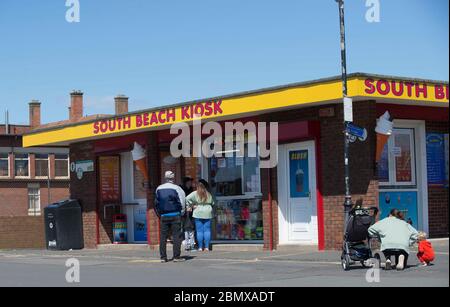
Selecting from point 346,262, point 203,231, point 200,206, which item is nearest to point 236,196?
point 203,231

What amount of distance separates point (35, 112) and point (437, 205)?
52.7 metres

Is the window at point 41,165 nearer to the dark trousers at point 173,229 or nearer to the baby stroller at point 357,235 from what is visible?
the dark trousers at point 173,229

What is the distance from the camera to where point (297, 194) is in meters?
19.3

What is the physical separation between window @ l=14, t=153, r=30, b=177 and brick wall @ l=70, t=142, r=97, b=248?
120 feet

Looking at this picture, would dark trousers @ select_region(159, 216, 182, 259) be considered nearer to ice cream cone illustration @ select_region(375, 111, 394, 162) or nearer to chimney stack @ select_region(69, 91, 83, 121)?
ice cream cone illustration @ select_region(375, 111, 394, 162)

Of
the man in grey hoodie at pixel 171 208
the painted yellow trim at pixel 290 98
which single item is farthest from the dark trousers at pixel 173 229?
the painted yellow trim at pixel 290 98

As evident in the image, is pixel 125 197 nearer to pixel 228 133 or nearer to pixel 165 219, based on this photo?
pixel 228 133

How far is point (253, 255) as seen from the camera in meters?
18.2

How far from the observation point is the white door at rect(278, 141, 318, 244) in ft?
62.3

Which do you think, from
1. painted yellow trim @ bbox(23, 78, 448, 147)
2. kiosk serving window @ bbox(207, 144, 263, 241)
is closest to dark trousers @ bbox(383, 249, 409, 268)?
painted yellow trim @ bbox(23, 78, 448, 147)

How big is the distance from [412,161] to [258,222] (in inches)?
158

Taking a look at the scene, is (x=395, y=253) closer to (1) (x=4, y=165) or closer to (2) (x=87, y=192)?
(2) (x=87, y=192)

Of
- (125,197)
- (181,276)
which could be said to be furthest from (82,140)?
(181,276)

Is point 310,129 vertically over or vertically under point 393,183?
over
